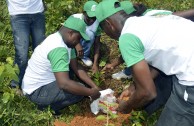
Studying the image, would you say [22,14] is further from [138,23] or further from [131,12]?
[138,23]

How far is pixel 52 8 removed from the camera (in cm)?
533

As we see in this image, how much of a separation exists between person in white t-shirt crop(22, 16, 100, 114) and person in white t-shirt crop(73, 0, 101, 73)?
0.59 metres

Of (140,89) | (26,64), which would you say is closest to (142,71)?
(140,89)

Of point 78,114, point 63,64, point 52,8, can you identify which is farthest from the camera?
point 52,8

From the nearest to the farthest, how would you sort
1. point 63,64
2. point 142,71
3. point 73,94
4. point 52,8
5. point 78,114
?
point 142,71
point 63,64
point 73,94
point 78,114
point 52,8

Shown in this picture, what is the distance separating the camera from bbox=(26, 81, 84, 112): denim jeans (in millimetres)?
3896

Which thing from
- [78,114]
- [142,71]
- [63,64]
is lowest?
[78,114]

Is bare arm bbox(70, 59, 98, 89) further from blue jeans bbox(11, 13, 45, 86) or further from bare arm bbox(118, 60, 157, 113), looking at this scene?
bare arm bbox(118, 60, 157, 113)

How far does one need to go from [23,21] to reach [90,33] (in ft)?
2.80

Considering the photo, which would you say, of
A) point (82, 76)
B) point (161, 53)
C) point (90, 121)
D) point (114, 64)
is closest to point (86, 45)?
point (114, 64)

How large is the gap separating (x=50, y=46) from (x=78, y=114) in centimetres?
94

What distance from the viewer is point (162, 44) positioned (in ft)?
8.98

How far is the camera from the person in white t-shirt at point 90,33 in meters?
4.36

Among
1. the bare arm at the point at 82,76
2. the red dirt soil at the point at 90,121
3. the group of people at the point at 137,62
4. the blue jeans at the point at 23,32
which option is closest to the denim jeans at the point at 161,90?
the group of people at the point at 137,62
